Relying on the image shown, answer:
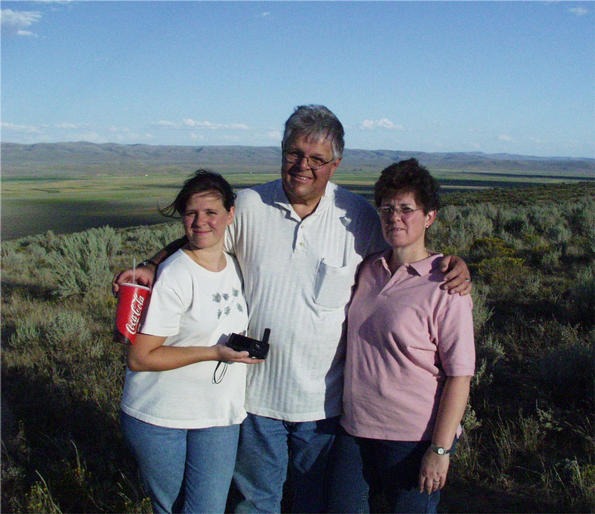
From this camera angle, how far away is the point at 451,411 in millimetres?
2234

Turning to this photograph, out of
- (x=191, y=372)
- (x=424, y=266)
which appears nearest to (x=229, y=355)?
(x=191, y=372)

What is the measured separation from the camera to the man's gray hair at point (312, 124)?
2.46 m

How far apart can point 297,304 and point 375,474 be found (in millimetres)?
868

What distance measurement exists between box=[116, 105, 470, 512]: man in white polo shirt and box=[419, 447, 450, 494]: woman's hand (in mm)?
488

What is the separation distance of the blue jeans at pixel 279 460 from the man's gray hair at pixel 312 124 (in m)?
1.34

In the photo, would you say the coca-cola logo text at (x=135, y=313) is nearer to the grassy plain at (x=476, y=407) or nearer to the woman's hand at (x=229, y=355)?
the woman's hand at (x=229, y=355)

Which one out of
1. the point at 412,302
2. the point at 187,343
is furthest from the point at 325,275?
the point at 187,343

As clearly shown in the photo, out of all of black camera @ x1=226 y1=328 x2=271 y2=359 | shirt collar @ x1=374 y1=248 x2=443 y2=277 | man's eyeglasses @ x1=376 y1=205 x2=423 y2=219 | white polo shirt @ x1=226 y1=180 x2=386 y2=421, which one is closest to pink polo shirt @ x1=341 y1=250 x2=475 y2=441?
shirt collar @ x1=374 y1=248 x2=443 y2=277

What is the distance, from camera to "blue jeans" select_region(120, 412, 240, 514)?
2.28m

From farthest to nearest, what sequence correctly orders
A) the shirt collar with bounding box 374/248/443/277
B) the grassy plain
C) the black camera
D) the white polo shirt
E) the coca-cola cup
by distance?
the grassy plain, the white polo shirt, the shirt collar with bounding box 374/248/443/277, the black camera, the coca-cola cup

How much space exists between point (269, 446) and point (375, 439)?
1.66ft

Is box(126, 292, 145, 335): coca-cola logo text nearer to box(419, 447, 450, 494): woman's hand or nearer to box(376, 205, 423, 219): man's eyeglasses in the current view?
box(376, 205, 423, 219): man's eyeglasses

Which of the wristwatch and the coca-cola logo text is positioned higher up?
the coca-cola logo text

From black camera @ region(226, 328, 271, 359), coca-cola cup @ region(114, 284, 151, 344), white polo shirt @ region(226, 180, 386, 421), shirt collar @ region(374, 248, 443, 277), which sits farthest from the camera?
white polo shirt @ region(226, 180, 386, 421)
